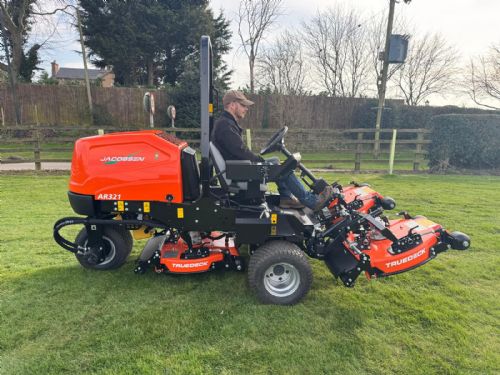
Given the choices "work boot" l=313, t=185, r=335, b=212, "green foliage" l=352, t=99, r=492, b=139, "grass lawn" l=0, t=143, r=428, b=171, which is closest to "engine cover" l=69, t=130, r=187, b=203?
"work boot" l=313, t=185, r=335, b=212

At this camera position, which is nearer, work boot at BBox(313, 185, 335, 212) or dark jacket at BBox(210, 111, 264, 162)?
dark jacket at BBox(210, 111, 264, 162)

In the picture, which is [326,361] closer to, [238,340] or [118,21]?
[238,340]

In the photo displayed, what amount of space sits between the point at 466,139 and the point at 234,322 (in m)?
11.5

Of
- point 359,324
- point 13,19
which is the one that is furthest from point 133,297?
point 13,19

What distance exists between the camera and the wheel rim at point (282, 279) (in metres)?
3.39

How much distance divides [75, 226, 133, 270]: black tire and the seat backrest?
1291 millimetres

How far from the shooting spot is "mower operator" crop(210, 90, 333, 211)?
150 inches

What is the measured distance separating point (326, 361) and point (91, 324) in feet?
6.42

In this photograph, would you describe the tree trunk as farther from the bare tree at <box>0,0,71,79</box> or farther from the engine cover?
the engine cover

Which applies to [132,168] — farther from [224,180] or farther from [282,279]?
[282,279]

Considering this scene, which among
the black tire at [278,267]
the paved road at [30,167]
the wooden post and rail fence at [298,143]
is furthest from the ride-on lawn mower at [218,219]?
the paved road at [30,167]

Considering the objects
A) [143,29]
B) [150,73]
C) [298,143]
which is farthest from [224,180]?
[150,73]

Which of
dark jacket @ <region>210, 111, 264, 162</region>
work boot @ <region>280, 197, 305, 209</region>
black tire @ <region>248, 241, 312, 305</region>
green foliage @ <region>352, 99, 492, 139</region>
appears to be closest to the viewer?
black tire @ <region>248, 241, 312, 305</region>

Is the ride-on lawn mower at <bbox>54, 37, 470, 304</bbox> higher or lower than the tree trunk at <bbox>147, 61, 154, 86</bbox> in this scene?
lower
